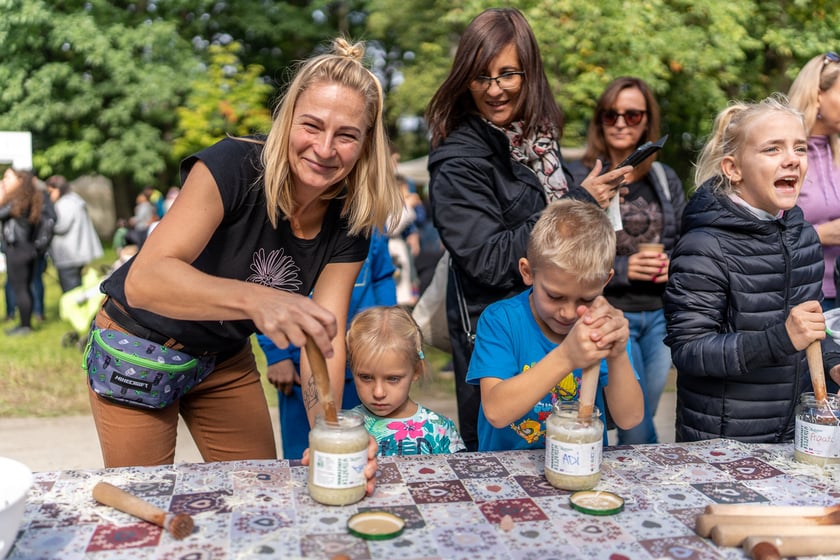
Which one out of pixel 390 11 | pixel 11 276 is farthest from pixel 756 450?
pixel 390 11

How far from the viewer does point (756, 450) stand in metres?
2.01

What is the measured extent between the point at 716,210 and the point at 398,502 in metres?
1.34

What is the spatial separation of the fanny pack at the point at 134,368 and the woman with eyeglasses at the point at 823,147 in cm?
236

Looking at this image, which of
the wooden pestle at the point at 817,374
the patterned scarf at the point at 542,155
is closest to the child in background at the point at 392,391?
the patterned scarf at the point at 542,155

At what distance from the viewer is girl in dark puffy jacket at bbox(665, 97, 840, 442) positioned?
88.0 inches

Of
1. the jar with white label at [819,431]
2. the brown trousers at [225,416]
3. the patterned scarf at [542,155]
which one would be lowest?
the brown trousers at [225,416]

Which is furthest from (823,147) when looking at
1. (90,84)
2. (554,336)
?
(90,84)

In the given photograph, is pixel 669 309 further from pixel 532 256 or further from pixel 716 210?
pixel 532 256

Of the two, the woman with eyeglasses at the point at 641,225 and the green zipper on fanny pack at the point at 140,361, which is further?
the woman with eyeglasses at the point at 641,225

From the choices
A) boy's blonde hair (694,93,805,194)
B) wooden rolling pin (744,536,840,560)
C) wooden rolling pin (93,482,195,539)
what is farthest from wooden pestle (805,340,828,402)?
wooden rolling pin (93,482,195,539)

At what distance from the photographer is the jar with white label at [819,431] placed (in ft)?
6.08

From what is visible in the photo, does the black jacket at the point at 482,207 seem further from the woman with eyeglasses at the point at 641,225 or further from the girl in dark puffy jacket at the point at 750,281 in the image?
the woman with eyeglasses at the point at 641,225

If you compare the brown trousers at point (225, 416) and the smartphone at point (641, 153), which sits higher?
the smartphone at point (641, 153)

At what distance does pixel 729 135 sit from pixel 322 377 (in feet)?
5.34
